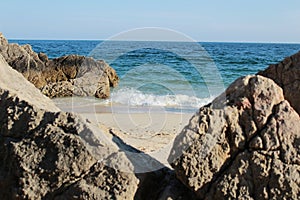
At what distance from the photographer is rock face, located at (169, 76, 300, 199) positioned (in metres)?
3.16

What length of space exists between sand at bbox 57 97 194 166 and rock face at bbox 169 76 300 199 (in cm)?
322

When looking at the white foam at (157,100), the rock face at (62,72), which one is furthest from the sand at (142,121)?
the rock face at (62,72)

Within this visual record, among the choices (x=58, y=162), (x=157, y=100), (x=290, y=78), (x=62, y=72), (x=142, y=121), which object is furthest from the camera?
(x=62, y=72)

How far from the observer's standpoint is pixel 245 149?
129 inches

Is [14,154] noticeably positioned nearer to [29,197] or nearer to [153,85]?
[29,197]

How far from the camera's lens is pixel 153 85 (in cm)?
1908

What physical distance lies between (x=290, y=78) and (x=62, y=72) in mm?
17971

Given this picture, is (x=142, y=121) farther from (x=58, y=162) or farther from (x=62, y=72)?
(x=62, y=72)

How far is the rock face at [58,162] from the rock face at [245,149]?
18.2 inches

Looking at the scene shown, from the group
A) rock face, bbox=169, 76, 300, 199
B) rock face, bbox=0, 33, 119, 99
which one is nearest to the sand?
rock face, bbox=0, 33, 119, 99

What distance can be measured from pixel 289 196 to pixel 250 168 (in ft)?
1.01

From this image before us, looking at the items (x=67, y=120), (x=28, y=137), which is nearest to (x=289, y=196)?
(x=67, y=120)

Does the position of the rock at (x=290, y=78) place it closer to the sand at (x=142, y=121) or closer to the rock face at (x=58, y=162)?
the rock face at (x=58, y=162)

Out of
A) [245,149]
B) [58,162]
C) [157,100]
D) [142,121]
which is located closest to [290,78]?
[245,149]
